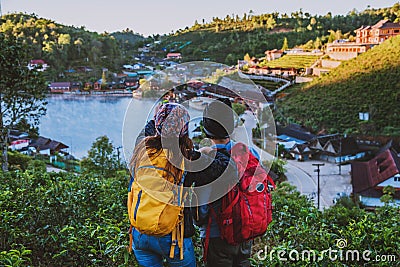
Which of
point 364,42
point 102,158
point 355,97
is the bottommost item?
point 355,97

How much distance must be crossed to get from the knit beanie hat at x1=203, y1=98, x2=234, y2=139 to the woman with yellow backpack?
6 cm

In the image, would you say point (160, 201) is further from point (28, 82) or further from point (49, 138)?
point (49, 138)

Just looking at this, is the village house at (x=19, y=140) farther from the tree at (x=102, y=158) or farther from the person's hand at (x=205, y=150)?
the person's hand at (x=205, y=150)

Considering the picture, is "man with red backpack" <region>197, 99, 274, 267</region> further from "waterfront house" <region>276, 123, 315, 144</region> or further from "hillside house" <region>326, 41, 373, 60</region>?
"hillside house" <region>326, 41, 373, 60</region>

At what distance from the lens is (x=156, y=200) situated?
39.8 inches

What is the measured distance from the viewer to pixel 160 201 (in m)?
1.01

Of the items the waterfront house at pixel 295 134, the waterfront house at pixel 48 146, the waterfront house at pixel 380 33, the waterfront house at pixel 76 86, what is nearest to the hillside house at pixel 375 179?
the waterfront house at pixel 295 134

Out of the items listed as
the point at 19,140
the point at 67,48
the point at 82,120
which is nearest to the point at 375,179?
the point at 19,140

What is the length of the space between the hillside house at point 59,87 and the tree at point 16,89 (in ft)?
52.0

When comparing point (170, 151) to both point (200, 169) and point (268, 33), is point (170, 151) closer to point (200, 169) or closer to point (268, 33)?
point (200, 169)

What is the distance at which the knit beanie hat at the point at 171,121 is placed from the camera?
1.01 metres

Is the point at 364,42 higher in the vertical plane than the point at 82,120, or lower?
higher

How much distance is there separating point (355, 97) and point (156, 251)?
19.3m

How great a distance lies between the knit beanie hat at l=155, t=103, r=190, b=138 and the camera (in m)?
1.01
